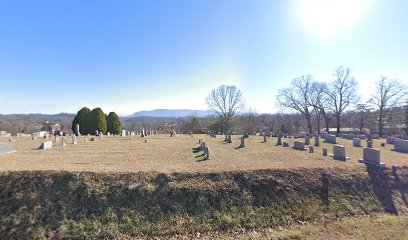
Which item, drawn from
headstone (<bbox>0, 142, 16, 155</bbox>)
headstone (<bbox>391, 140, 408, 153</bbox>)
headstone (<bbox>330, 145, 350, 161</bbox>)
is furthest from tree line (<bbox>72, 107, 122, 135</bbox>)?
headstone (<bbox>391, 140, 408, 153</bbox>)

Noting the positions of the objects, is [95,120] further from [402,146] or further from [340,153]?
[402,146]

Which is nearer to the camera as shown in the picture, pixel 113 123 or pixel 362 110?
pixel 113 123

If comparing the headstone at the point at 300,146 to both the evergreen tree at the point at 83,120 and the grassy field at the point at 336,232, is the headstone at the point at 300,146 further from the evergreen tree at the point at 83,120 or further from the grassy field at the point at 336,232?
the evergreen tree at the point at 83,120

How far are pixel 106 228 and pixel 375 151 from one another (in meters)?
12.7

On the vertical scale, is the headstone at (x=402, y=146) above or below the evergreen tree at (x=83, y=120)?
below

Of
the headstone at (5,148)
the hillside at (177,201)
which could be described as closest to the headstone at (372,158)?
the hillside at (177,201)

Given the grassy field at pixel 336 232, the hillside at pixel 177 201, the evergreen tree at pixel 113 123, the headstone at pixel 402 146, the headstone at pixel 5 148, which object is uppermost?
the evergreen tree at pixel 113 123

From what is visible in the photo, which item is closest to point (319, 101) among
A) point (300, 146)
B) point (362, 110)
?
point (362, 110)

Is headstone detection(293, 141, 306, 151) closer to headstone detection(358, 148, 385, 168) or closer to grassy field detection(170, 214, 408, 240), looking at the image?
headstone detection(358, 148, 385, 168)

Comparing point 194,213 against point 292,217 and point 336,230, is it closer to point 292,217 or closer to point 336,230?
point 292,217

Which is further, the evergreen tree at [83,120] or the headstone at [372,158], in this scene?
the evergreen tree at [83,120]

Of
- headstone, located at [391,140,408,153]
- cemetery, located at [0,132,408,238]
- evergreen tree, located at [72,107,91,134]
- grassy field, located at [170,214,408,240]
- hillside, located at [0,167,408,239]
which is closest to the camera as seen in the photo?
grassy field, located at [170,214,408,240]

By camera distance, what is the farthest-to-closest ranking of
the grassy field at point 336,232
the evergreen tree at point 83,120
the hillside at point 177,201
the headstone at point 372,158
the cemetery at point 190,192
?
the evergreen tree at point 83,120
the headstone at point 372,158
the cemetery at point 190,192
the hillside at point 177,201
the grassy field at point 336,232

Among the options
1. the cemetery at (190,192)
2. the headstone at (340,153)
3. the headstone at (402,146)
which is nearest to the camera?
the cemetery at (190,192)
